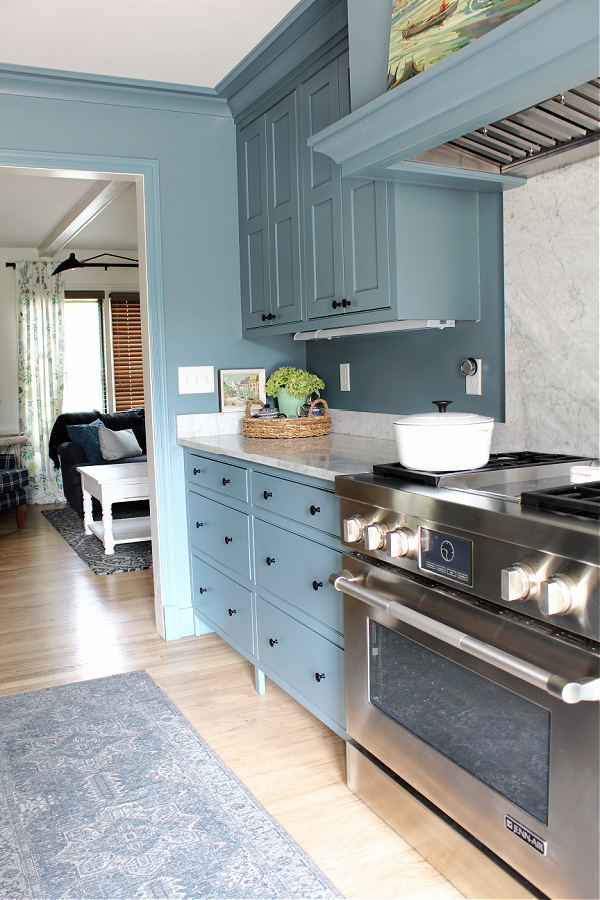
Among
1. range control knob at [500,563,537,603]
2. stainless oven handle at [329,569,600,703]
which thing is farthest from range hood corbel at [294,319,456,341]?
range control knob at [500,563,537,603]

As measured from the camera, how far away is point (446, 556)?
156 cm

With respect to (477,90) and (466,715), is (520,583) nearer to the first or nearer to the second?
(466,715)

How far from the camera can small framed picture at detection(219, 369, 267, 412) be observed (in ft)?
11.4

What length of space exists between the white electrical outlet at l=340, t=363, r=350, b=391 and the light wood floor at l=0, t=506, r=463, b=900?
1263mm

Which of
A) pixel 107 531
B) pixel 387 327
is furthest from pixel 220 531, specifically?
pixel 107 531

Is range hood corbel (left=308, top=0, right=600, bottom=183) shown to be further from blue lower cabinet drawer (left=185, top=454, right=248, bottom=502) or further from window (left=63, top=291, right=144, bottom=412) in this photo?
window (left=63, top=291, right=144, bottom=412)

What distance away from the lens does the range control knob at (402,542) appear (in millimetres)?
1682

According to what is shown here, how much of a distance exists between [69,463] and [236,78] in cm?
422

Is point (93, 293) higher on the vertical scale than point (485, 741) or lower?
higher

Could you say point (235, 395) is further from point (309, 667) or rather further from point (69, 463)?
point (69, 463)

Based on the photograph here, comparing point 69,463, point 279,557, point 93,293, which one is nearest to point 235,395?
point 279,557

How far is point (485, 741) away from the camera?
150 centimetres

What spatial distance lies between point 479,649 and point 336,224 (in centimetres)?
168

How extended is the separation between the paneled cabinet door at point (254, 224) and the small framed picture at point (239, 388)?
0.23 m
